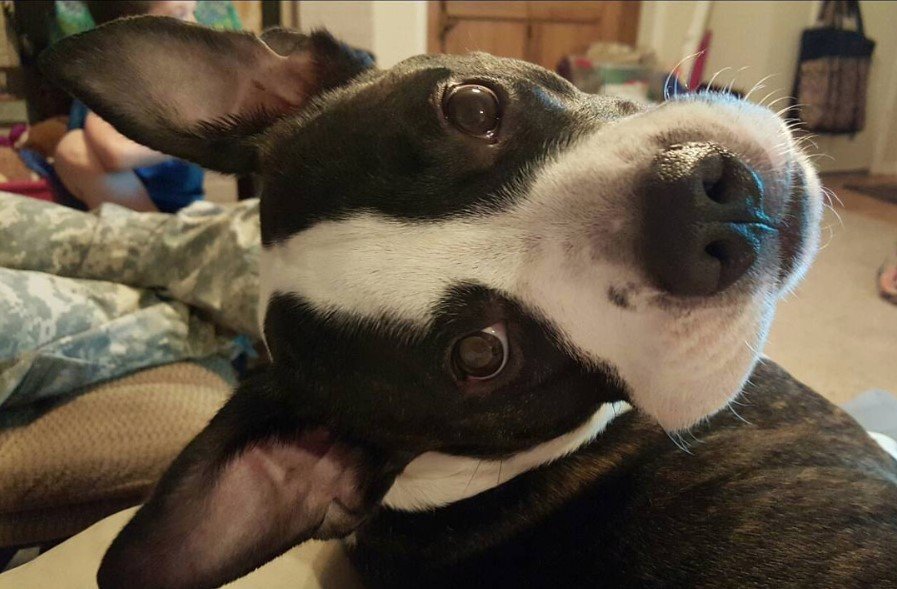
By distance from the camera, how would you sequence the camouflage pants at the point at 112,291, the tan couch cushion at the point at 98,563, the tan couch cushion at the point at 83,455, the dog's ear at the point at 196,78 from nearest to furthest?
the dog's ear at the point at 196,78
the tan couch cushion at the point at 98,563
the tan couch cushion at the point at 83,455
the camouflage pants at the point at 112,291

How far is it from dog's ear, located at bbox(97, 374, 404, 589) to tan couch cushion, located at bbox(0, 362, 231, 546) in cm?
48

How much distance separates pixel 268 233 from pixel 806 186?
2.77 ft

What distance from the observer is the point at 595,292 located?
978 millimetres

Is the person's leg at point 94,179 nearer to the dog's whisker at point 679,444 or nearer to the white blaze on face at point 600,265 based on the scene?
the white blaze on face at point 600,265

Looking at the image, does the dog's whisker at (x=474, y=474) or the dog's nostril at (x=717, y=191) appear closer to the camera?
the dog's nostril at (x=717, y=191)

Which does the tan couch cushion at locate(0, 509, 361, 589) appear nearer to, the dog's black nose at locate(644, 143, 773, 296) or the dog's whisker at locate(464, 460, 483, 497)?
the dog's whisker at locate(464, 460, 483, 497)

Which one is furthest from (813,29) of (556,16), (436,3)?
(436,3)

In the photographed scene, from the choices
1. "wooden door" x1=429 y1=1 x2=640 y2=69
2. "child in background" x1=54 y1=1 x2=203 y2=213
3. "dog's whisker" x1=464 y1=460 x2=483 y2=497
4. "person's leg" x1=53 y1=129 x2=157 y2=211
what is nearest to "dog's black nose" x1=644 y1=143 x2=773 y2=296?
"dog's whisker" x1=464 y1=460 x2=483 y2=497

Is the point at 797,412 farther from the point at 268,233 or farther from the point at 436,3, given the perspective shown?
the point at 436,3

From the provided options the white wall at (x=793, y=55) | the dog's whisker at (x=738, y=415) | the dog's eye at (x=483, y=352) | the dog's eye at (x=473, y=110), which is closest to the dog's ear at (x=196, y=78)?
the dog's eye at (x=473, y=110)

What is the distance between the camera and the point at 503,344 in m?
1.03

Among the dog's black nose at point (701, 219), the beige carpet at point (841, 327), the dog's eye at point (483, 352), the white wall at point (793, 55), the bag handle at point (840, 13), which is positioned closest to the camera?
the dog's black nose at point (701, 219)

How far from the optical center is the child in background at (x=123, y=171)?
3.00 m

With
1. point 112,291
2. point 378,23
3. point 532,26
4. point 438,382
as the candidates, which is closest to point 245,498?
point 438,382
